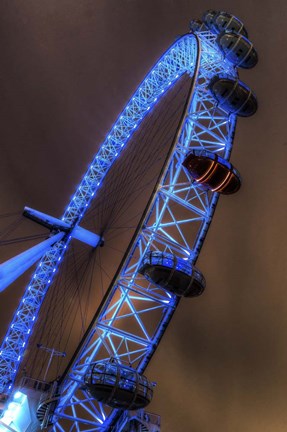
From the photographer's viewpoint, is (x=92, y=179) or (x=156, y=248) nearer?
(x=156, y=248)

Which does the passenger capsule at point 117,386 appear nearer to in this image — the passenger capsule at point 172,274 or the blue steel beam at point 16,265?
the passenger capsule at point 172,274

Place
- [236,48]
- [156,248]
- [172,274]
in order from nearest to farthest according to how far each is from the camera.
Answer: [172,274], [156,248], [236,48]

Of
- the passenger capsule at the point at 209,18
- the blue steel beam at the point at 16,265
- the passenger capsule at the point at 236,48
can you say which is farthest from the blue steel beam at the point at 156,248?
the blue steel beam at the point at 16,265

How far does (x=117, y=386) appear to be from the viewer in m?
10.6

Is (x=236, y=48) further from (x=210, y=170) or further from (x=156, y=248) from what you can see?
(x=156, y=248)

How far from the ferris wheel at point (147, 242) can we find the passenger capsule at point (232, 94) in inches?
1.2

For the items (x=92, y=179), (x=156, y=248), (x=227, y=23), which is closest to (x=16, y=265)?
(x=156, y=248)

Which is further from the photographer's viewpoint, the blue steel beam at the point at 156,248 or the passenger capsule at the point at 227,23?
the passenger capsule at the point at 227,23

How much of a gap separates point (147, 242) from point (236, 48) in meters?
7.16

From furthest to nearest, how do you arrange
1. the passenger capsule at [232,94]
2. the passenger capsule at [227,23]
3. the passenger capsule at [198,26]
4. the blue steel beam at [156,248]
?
the passenger capsule at [198,26]
the passenger capsule at [227,23]
the passenger capsule at [232,94]
the blue steel beam at [156,248]

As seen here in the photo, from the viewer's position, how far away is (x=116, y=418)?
11.9 m

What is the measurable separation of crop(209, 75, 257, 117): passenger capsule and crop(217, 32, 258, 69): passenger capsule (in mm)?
1507

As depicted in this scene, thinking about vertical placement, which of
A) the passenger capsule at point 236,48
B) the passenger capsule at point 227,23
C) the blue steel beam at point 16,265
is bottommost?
the blue steel beam at point 16,265

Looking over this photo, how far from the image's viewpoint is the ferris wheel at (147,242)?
1148 centimetres
